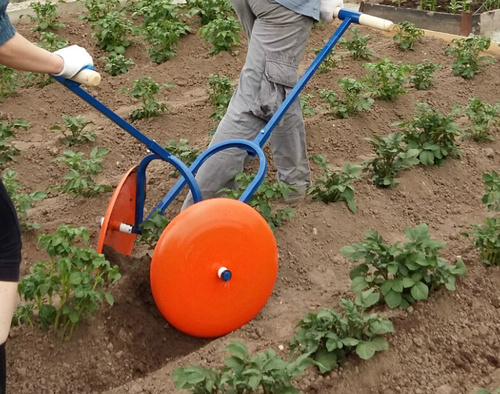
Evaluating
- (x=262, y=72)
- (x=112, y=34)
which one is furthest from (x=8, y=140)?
(x=262, y=72)

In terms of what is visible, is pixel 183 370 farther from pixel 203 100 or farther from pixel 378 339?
pixel 203 100

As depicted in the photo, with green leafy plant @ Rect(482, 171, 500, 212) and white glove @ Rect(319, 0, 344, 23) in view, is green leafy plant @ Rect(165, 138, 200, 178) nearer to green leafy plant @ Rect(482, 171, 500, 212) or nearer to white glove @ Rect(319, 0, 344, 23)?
white glove @ Rect(319, 0, 344, 23)

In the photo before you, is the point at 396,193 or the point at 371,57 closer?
the point at 396,193

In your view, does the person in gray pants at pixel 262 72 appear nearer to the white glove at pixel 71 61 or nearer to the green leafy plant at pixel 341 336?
the green leafy plant at pixel 341 336

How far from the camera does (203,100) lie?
240 inches

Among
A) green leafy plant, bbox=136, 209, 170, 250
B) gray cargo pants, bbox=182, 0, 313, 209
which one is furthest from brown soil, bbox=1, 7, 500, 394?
gray cargo pants, bbox=182, 0, 313, 209

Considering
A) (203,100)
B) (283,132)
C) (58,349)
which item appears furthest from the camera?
(203,100)

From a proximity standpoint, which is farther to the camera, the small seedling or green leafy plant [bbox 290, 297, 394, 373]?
the small seedling

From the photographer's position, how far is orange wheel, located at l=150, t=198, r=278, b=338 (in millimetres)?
3320

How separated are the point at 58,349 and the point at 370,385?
1.24 metres

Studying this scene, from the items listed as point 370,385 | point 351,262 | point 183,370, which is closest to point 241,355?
point 183,370

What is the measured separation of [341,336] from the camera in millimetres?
3193

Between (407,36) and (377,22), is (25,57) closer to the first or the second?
(377,22)

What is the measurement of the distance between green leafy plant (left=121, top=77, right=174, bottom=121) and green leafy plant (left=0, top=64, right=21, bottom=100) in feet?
2.73
